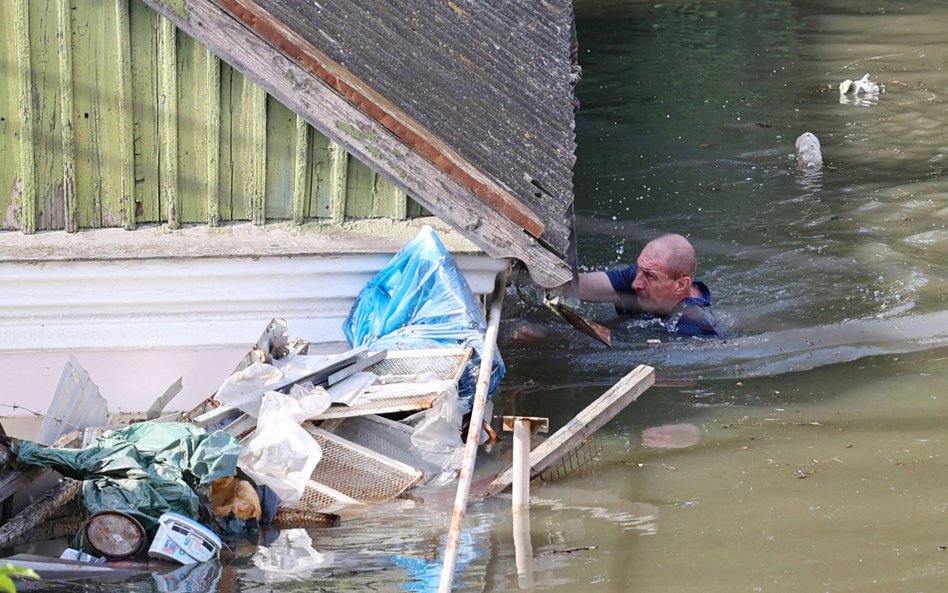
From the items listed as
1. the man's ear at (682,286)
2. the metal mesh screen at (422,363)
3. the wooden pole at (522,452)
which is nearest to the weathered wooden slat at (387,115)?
the metal mesh screen at (422,363)

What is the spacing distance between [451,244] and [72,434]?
2187 mm

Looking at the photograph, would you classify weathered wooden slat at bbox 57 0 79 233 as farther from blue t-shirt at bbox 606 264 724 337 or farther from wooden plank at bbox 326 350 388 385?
blue t-shirt at bbox 606 264 724 337

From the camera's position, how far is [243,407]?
5.91 m

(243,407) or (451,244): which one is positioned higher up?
(451,244)

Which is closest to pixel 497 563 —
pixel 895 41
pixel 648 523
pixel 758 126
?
pixel 648 523

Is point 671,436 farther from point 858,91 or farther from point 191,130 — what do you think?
point 858,91

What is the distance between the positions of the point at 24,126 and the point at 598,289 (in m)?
4.35

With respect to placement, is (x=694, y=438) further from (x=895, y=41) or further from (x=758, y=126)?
(x=895, y=41)

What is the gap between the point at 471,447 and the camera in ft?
15.6

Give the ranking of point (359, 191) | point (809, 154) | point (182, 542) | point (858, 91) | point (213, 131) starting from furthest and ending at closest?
point (858, 91) → point (809, 154) → point (359, 191) → point (213, 131) → point (182, 542)

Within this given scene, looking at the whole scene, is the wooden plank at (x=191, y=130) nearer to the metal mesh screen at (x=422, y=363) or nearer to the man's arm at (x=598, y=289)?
the metal mesh screen at (x=422, y=363)

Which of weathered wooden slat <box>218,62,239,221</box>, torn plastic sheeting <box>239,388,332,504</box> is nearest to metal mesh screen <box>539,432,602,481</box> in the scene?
torn plastic sheeting <box>239,388,332,504</box>

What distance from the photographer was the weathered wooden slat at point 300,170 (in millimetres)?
6582

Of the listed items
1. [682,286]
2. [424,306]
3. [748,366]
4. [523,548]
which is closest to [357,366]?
[424,306]
